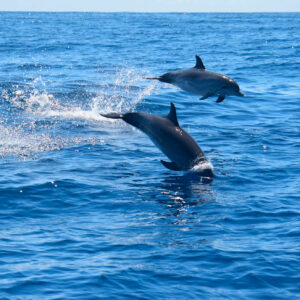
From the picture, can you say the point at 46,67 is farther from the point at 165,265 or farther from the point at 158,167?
the point at 165,265

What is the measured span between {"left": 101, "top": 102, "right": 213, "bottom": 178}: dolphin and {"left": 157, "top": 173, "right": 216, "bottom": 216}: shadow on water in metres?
0.40

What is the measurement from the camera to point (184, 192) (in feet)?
39.5

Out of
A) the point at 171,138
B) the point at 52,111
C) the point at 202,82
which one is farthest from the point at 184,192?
the point at 52,111

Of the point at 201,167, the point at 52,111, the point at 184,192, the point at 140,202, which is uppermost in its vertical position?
the point at 52,111

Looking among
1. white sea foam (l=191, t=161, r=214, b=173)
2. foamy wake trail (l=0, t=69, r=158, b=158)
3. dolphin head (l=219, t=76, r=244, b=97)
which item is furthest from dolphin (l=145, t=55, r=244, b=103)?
foamy wake trail (l=0, t=69, r=158, b=158)

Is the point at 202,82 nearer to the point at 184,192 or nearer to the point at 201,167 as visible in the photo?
the point at 201,167

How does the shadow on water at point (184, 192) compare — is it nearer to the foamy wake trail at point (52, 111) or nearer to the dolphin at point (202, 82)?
the dolphin at point (202, 82)

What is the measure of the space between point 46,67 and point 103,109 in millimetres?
14254

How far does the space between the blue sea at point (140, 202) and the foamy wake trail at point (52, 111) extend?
69 millimetres

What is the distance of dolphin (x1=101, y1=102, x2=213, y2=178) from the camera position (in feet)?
40.1

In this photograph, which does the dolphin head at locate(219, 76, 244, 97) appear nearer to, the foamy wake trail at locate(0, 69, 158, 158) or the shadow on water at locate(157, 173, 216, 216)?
the shadow on water at locate(157, 173, 216, 216)

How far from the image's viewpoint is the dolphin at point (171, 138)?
481 inches

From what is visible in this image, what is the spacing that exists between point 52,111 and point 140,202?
9.65m

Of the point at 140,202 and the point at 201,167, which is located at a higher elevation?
the point at 201,167
